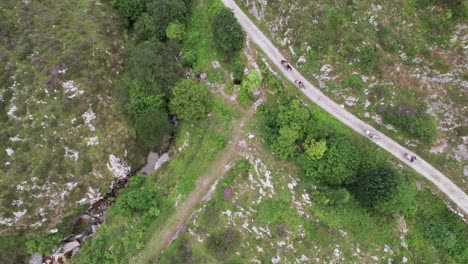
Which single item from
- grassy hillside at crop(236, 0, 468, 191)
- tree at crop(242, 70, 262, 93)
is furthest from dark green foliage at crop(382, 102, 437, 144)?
tree at crop(242, 70, 262, 93)

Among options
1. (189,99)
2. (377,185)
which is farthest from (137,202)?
(377,185)

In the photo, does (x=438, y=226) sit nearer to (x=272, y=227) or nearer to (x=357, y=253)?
(x=357, y=253)

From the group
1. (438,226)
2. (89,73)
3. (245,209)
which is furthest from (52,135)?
(438,226)

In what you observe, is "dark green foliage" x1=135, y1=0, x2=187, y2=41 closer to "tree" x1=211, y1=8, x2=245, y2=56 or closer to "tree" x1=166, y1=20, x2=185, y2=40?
"tree" x1=166, y1=20, x2=185, y2=40

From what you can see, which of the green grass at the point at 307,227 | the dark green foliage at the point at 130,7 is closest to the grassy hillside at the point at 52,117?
the dark green foliage at the point at 130,7

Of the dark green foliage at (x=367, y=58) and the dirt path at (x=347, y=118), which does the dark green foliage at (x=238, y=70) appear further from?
the dark green foliage at (x=367, y=58)

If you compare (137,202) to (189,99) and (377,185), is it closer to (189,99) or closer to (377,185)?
(189,99)
